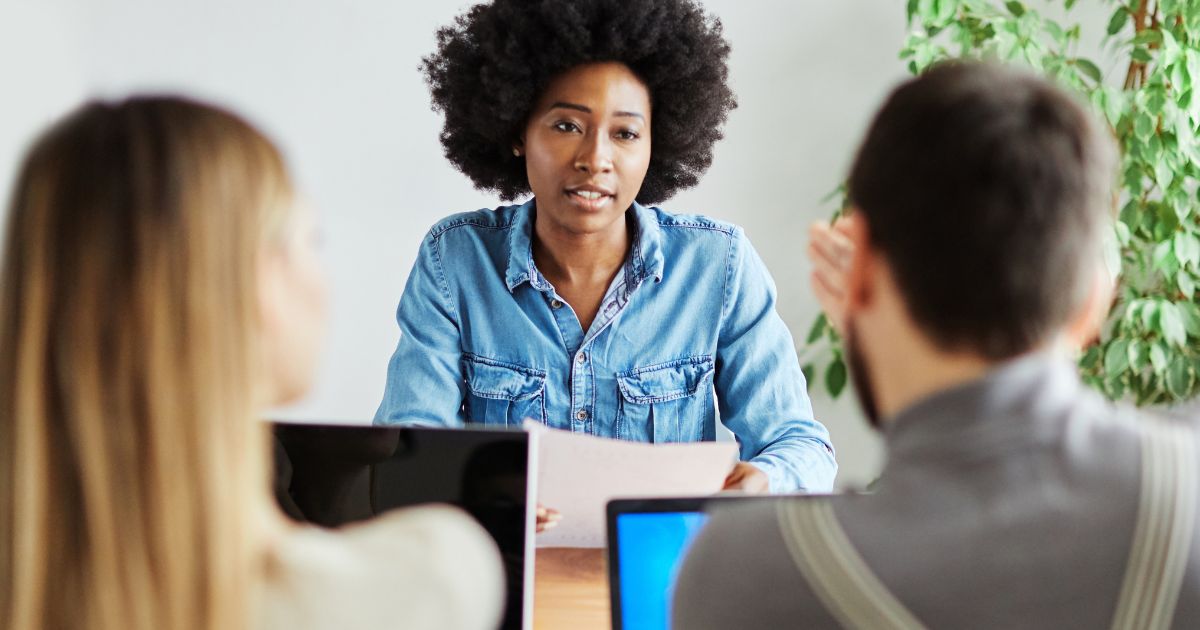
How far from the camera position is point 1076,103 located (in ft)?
2.29

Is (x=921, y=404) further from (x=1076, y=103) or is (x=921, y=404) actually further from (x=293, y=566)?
(x=293, y=566)

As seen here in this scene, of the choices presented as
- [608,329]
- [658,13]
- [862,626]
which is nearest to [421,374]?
[608,329]

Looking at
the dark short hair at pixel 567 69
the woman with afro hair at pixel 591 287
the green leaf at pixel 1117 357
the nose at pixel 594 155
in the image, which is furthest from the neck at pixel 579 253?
the green leaf at pixel 1117 357

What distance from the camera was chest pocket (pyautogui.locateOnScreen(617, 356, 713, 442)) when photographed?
1816 millimetres

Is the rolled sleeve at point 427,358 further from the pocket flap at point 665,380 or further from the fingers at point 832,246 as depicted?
the fingers at point 832,246

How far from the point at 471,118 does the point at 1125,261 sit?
1.47 meters

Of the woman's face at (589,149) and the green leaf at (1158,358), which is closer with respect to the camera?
the woman's face at (589,149)

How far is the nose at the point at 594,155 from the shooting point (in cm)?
179

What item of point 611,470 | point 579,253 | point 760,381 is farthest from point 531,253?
point 611,470

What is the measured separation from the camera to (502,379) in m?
1.82

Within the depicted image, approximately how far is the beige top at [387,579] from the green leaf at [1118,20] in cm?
215

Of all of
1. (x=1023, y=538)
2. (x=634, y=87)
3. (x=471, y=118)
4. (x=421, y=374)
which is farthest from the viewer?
(x=471, y=118)

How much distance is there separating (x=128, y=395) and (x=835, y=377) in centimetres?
219

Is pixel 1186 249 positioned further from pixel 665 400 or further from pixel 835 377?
pixel 665 400
